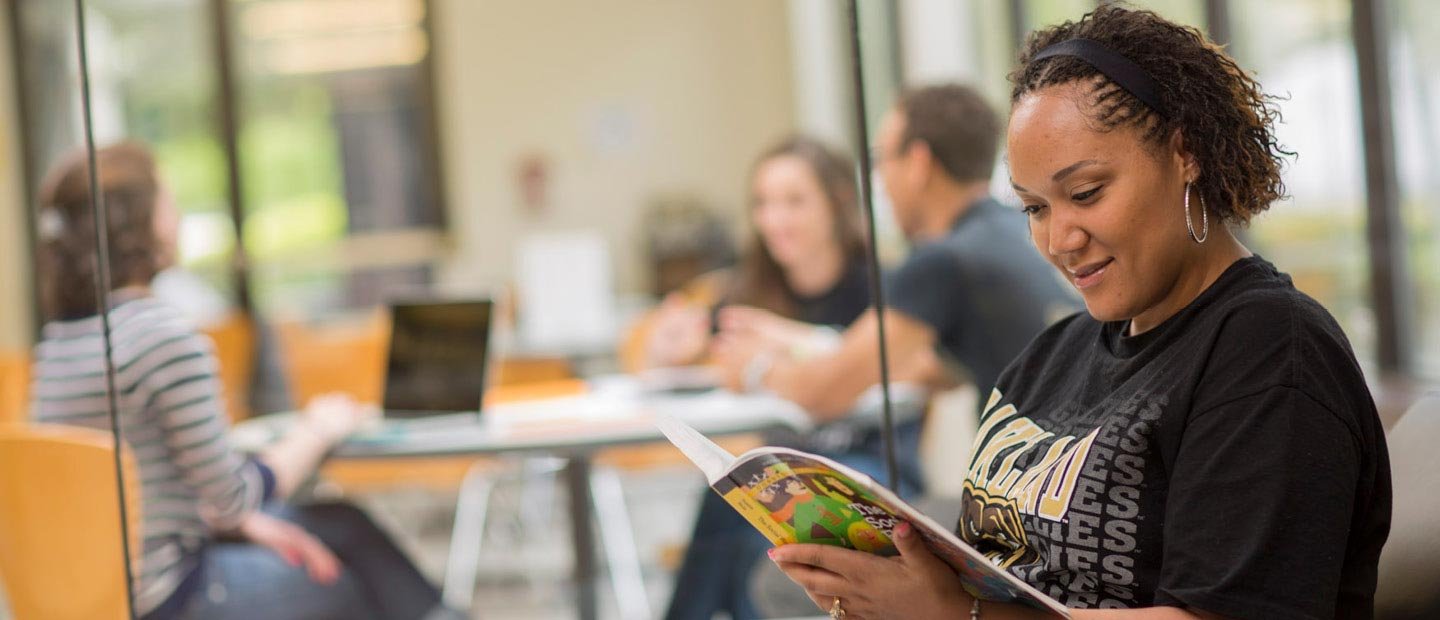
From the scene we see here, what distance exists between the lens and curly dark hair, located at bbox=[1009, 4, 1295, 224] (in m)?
1.08

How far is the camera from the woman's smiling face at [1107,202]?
42.8 inches

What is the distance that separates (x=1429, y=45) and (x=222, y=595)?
2709 millimetres

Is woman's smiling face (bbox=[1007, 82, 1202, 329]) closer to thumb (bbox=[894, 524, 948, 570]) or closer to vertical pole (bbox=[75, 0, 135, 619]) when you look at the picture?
thumb (bbox=[894, 524, 948, 570])

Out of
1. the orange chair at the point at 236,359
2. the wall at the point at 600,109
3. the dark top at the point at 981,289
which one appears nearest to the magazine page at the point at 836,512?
the dark top at the point at 981,289

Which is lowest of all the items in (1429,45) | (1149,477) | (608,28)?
(1149,477)

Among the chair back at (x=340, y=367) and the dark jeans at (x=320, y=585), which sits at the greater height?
the chair back at (x=340, y=367)

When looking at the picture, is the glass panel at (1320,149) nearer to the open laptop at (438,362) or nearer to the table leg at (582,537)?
the table leg at (582,537)

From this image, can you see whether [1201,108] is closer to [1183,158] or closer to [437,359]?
[1183,158]

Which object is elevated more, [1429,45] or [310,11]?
[310,11]

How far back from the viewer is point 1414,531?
4.01ft

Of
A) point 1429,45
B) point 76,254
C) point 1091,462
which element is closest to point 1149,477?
point 1091,462

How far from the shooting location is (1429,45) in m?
3.00

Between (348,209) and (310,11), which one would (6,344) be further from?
(310,11)

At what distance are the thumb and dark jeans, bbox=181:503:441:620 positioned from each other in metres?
1.55
